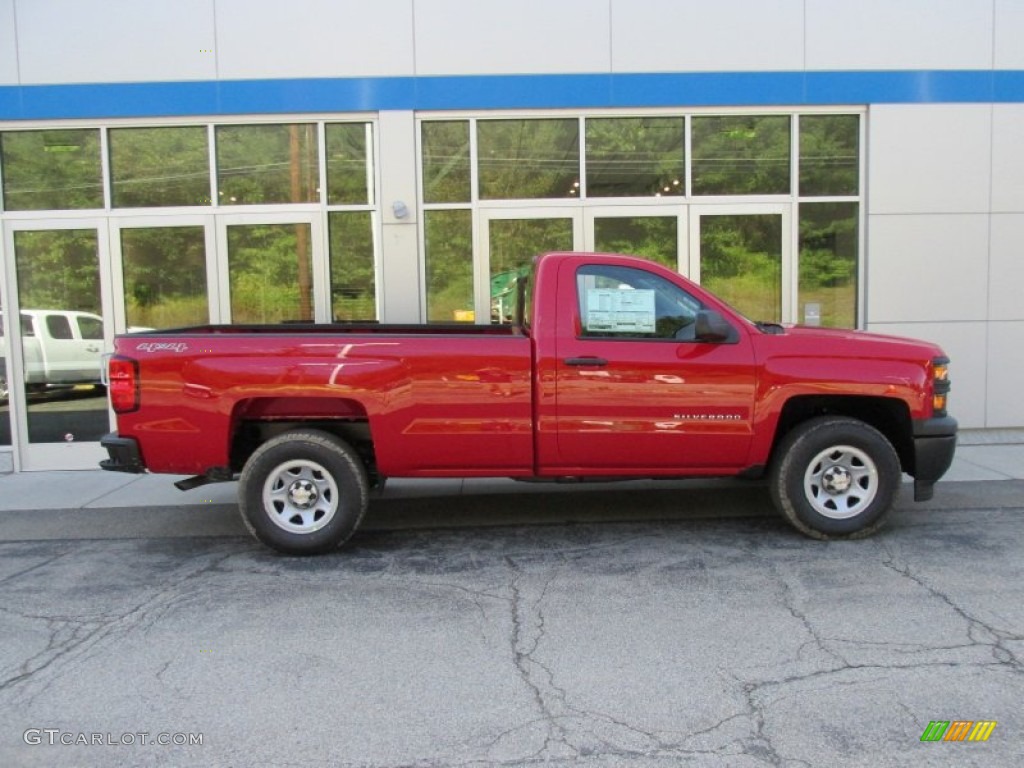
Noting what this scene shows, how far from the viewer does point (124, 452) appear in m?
5.54

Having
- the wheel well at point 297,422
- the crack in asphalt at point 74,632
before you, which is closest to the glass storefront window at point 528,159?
the wheel well at point 297,422

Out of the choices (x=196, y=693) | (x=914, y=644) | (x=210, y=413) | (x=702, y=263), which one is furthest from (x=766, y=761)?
(x=702, y=263)

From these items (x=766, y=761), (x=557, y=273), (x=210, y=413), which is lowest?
(x=766, y=761)

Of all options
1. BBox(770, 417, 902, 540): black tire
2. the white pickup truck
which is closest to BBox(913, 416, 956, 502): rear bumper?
BBox(770, 417, 902, 540): black tire

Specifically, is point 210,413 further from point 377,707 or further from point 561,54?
point 561,54

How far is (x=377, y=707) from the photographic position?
349cm

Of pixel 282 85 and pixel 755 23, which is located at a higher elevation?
pixel 755 23

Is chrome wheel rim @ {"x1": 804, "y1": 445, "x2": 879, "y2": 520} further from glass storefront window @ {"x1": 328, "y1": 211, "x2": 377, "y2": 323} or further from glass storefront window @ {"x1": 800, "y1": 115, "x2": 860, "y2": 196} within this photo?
glass storefront window @ {"x1": 328, "y1": 211, "x2": 377, "y2": 323}

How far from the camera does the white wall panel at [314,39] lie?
8992 millimetres

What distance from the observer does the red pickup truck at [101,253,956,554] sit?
216 inches

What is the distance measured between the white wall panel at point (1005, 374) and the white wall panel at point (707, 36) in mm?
3949

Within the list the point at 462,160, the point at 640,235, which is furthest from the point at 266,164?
the point at 640,235

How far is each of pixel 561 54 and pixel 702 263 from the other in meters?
Answer: 2.89

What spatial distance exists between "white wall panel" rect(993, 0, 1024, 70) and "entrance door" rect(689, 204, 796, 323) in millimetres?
2938
